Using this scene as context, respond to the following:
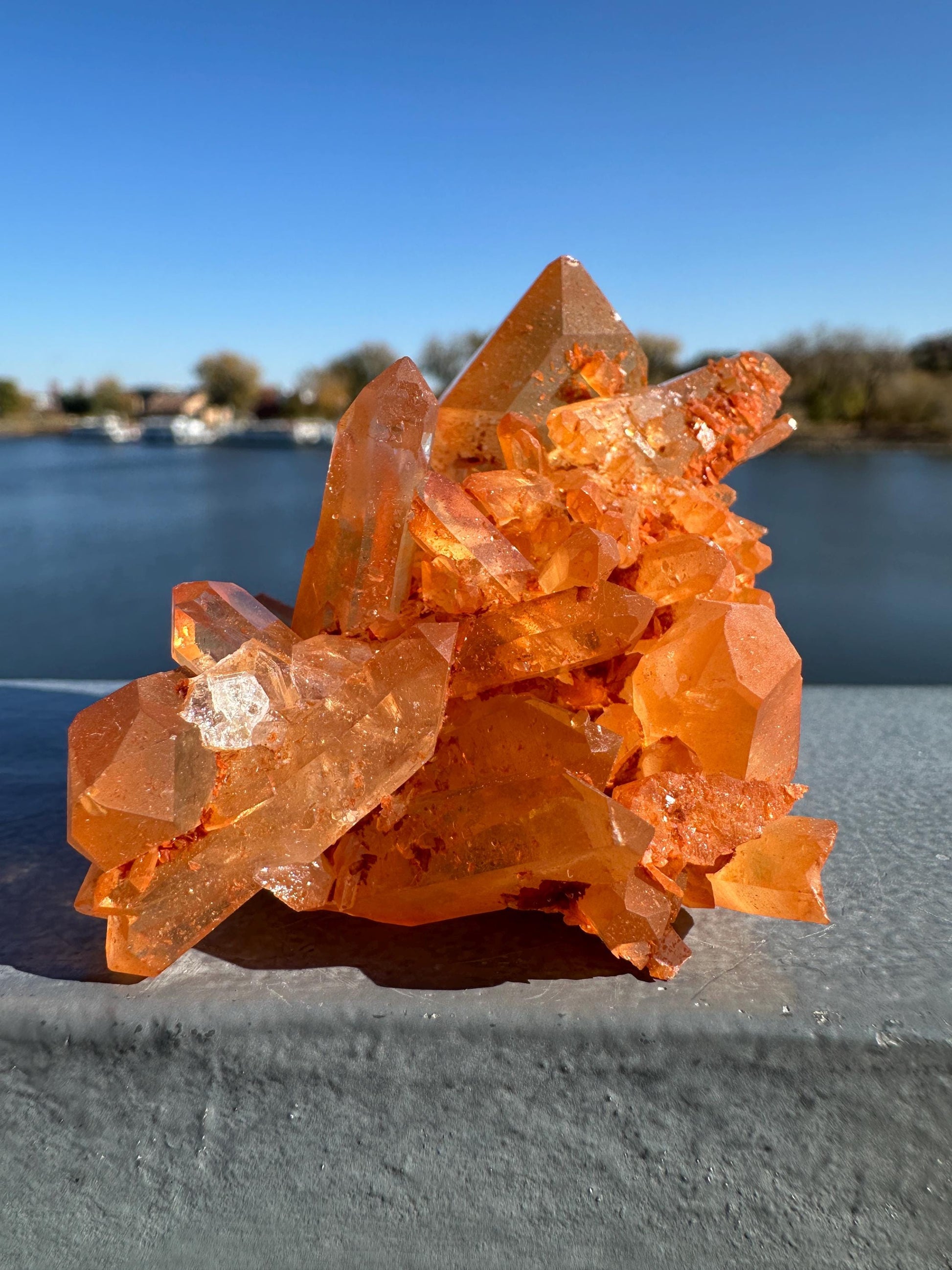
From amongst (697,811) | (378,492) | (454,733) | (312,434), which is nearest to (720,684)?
(697,811)

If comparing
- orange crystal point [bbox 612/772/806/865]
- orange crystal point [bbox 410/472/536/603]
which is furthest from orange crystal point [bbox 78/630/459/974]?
orange crystal point [bbox 612/772/806/865]

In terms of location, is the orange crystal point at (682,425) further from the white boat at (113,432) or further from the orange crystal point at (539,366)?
the white boat at (113,432)

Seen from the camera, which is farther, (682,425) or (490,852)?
(682,425)

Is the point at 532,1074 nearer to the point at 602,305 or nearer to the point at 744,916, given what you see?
the point at 744,916

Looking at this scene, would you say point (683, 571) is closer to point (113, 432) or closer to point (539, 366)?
Result: point (539, 366)

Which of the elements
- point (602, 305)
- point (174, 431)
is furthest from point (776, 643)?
point (174, 431)

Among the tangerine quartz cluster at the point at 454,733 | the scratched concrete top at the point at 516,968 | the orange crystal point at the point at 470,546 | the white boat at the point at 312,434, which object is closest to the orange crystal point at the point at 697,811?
the tangerine quartz cluster at the point at 454,733
